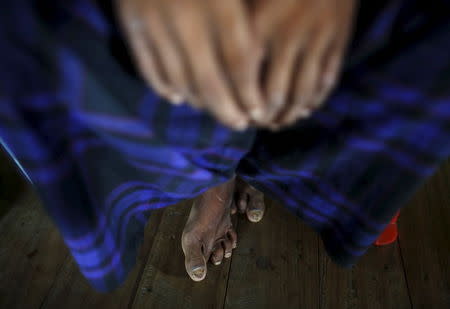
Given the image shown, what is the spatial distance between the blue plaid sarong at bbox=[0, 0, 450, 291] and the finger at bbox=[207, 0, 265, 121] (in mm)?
95

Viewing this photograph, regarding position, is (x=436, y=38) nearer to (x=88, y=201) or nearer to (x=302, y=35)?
(x=302, y=35)

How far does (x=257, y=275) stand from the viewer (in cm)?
73

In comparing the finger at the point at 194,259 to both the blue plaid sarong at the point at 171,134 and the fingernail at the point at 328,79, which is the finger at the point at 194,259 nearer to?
the blue plaid sarong at the point at 171,134

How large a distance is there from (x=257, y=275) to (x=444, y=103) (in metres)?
0.54

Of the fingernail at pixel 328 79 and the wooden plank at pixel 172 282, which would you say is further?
the wooden plank at pixel 172 282

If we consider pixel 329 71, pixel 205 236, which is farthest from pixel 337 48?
pixel 205 236

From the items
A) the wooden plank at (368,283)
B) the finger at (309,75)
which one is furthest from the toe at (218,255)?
the finger at (309,75)

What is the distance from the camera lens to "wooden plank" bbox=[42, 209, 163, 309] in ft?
2.26

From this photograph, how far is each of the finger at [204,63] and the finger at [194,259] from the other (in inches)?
18.7

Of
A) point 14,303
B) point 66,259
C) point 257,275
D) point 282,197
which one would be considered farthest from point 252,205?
point 14,303

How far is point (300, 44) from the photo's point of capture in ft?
0.87

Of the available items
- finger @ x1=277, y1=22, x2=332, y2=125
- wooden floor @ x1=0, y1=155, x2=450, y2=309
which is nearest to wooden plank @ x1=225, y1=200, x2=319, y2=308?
wooden floor @ x1=0, y1=155, x2=450, y2=309

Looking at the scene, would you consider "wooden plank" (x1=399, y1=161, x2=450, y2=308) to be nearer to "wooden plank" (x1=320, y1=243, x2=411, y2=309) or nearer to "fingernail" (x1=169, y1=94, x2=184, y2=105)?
"wooden plank" (x1=320, y1=243, x2=411, y2=309)

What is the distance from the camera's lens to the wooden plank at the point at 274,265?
2.29 ft
